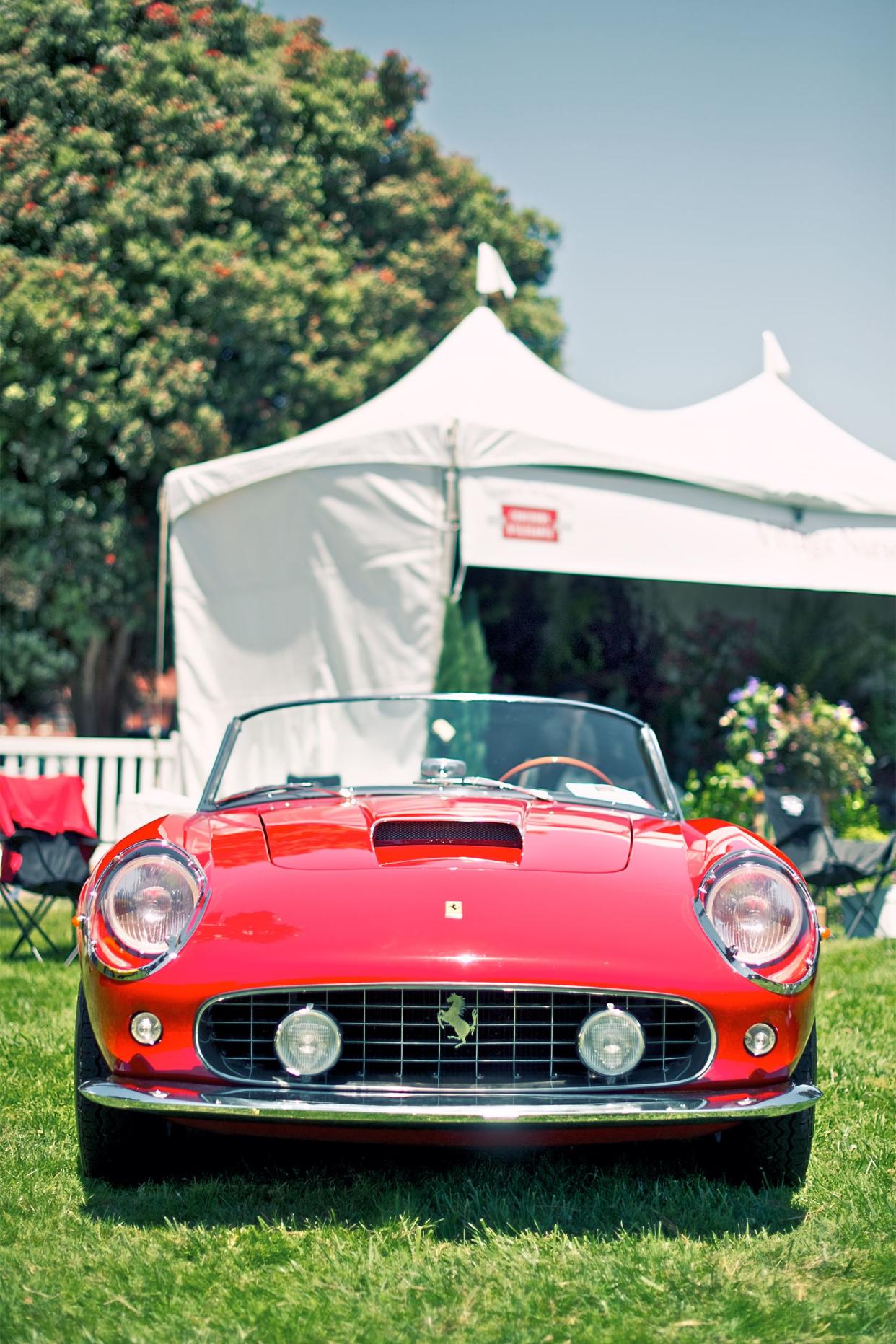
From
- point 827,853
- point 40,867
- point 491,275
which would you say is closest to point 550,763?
point 40,867

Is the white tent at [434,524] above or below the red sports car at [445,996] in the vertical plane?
above

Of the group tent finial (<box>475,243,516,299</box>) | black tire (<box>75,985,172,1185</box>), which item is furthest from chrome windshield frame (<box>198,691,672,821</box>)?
tent finial (<box>475,243,516,299</box>)

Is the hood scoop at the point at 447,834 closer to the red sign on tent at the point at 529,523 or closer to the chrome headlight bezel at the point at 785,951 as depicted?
the chrome headlight bezel at the point at 785,951

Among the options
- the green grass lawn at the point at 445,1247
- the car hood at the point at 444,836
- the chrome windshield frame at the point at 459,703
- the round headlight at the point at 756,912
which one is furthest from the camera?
the chrome windshield frame at the point at 459,703

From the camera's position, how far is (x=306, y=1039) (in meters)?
2.62

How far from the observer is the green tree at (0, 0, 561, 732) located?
1328 centimetres

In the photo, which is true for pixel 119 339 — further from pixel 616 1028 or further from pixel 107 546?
pixel 616 1028

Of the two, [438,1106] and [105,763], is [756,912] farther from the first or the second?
[105,763]

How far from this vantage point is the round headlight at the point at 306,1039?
8.59 feet

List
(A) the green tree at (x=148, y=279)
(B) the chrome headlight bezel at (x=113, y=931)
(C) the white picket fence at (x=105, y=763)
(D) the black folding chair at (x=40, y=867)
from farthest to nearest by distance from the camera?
1. (A) the green tree at (x=148, y=279)
2. (C) the white picket fence at (x=105, y=763)
3. (D) the black folding chair at (x=40, y=867)
4. (B) the chrome headlight bezel at (x=113, y=931)

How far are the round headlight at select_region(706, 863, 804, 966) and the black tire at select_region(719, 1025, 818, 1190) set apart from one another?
0.24 metres

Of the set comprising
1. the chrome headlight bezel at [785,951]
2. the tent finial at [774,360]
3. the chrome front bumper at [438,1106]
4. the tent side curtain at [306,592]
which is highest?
the tent finial at [774,360]

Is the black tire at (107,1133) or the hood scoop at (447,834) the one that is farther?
the hood scoop at (447,834)

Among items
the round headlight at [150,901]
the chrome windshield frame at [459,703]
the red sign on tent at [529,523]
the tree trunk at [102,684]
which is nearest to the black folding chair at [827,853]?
the red sign on tent at [529,523]
